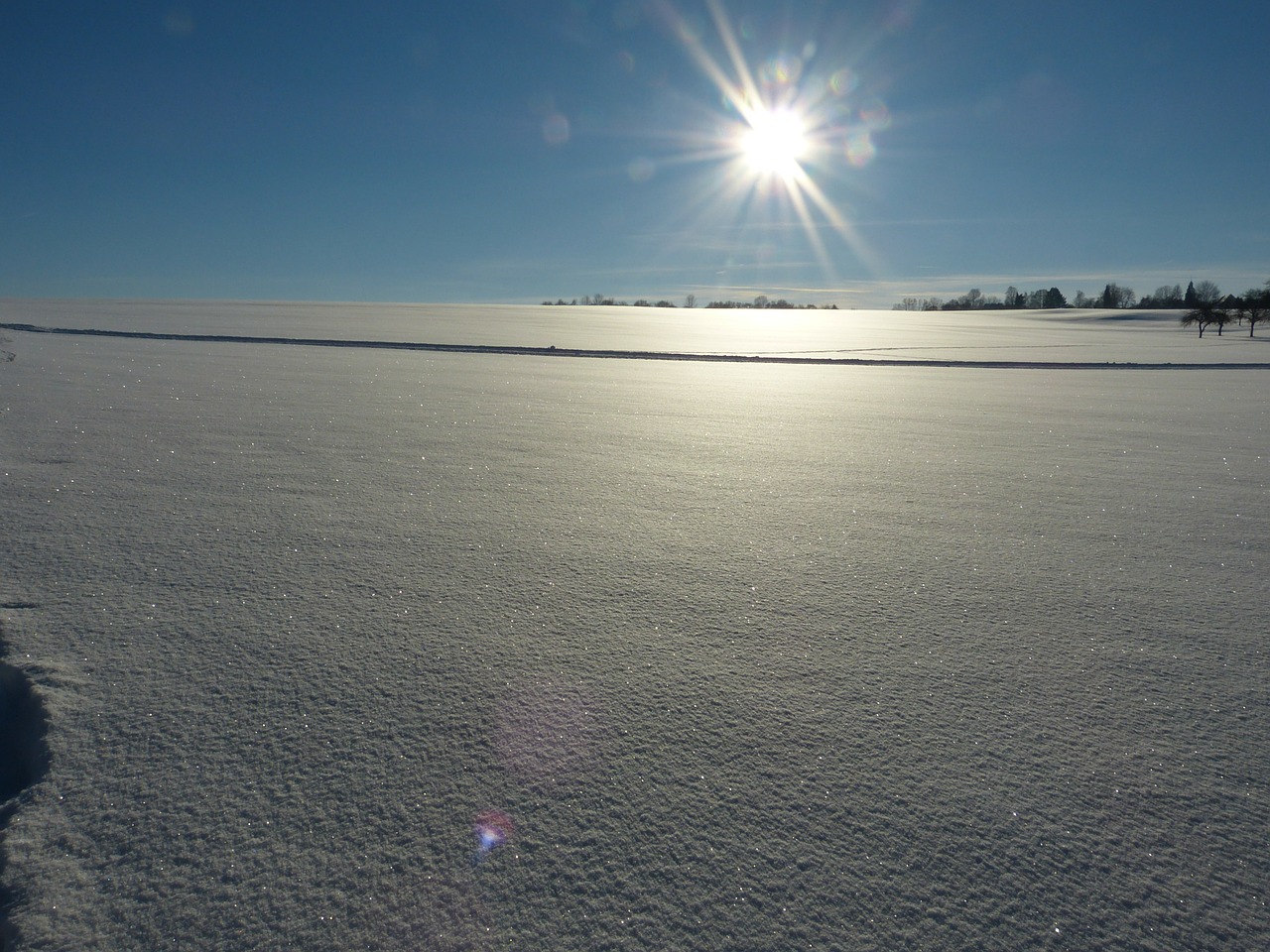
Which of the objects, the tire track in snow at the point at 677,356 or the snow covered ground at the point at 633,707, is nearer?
the snow covered ground at the point at 633,707

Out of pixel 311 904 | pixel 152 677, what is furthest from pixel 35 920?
pixel 152 677

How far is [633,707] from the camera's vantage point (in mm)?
1438

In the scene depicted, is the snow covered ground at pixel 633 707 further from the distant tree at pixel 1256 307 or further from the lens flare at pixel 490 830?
the distant tree at pixel 1256 307

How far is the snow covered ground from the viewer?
3.27 ft

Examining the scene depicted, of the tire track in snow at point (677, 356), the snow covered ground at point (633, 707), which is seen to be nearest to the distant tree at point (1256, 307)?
the tire track in snow at point (677, 356)

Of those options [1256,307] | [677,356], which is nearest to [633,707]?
[677,356]

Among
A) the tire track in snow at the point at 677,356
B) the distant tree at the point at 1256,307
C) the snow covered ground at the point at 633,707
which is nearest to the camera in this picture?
the snow covered ground at the point at 633,707

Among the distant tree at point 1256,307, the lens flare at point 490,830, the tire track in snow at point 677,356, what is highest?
the distant tree at point 1256,307

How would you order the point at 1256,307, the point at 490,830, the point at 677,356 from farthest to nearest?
the point at 1256,307
the point at 677,356
the point at 490,830

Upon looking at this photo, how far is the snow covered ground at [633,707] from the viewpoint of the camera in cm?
100

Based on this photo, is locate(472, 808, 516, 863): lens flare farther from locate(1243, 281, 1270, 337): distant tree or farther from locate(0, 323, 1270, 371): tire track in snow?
locate(1243, 281, 1270, 337): distant tree

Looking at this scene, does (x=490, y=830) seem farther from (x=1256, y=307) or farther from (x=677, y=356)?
(x=1256, y=307)

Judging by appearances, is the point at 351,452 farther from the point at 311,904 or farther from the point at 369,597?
the point at 311,904

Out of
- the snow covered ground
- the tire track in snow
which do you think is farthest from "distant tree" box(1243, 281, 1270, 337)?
the snow covered ground
